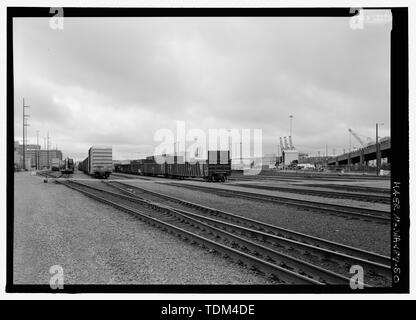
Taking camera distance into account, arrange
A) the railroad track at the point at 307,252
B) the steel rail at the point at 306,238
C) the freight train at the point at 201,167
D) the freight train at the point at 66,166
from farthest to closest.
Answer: the freight train at the point at 66,166 < the freight train at the point at 201,167 < the steel rail at the point at 306,238 < the railroad track at the point at 307,252

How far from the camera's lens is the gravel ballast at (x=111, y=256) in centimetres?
552

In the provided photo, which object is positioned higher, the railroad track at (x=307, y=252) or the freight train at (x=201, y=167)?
the freight train at (x=201, y=167)

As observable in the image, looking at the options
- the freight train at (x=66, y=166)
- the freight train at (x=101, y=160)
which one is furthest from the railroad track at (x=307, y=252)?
the freight train at (x=66, y=166)

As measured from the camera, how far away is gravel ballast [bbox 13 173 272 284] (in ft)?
18.1

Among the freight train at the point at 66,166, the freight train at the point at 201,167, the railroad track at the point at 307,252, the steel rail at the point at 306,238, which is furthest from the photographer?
the freight train at the point at 66,166

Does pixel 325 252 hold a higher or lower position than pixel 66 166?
lower

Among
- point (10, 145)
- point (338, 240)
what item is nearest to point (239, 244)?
point (338, 240)

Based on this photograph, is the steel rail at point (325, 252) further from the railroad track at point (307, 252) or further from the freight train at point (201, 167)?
the freight train at point (201, 167)

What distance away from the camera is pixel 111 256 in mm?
6695

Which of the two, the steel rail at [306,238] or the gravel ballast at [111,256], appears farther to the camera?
the steel rail at [306,238]

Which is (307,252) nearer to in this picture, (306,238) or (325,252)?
(325,252)

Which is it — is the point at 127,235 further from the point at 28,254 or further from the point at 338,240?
the point at 338,240

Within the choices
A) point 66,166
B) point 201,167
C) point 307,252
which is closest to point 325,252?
point 307,252

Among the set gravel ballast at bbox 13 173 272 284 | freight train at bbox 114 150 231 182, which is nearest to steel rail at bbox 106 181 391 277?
gravel ballast at bbox 13 173 272 284
